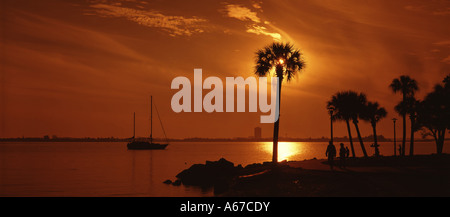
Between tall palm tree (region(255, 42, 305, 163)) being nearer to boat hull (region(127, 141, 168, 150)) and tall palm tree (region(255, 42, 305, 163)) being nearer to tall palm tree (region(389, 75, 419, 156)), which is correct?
tall palm tree (region(389, 75, 419, 156))

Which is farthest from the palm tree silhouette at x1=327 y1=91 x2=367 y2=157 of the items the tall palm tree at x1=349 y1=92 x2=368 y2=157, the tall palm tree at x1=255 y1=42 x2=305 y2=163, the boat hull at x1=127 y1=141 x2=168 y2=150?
the boat hull at x1=127 y1=141 x2=168 y2=150

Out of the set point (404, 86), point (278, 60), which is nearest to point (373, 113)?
point (404, 86)

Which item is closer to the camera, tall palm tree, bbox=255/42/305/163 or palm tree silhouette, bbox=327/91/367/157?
tall palm tree, bbox=255/42/305/163

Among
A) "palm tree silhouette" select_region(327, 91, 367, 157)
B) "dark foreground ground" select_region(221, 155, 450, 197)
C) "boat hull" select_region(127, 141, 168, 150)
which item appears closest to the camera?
"dark foreground ground" select_region(221, 155, 450, 197)

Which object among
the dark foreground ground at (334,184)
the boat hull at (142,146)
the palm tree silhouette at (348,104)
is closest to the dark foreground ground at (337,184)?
the dark foreground ground at (334,184)

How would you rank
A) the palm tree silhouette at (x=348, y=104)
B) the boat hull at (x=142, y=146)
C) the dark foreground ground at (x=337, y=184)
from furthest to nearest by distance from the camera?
the boat hull at (x=142, y=146) → the palm tree silhouette at (x=348, y=104) → the dark foreground ground at (x=337, y=184)

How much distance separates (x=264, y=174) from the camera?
3047cm

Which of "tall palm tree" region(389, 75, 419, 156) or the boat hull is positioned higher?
"tall palm tree" region(389, 75, 419, 156)

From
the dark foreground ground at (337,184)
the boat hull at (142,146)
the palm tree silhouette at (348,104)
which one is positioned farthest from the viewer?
the boat hull at (142,146)

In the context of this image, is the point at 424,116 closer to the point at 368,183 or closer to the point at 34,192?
the point at 368,183

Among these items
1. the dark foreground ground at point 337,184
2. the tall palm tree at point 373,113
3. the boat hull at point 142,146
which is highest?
the tall palm tree at point 373,113

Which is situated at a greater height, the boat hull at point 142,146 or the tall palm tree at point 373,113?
the tall palm tree at point 373,113

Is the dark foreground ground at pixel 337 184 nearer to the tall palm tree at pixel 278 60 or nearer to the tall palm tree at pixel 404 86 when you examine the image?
the tall palm tree at pixel 278 60
